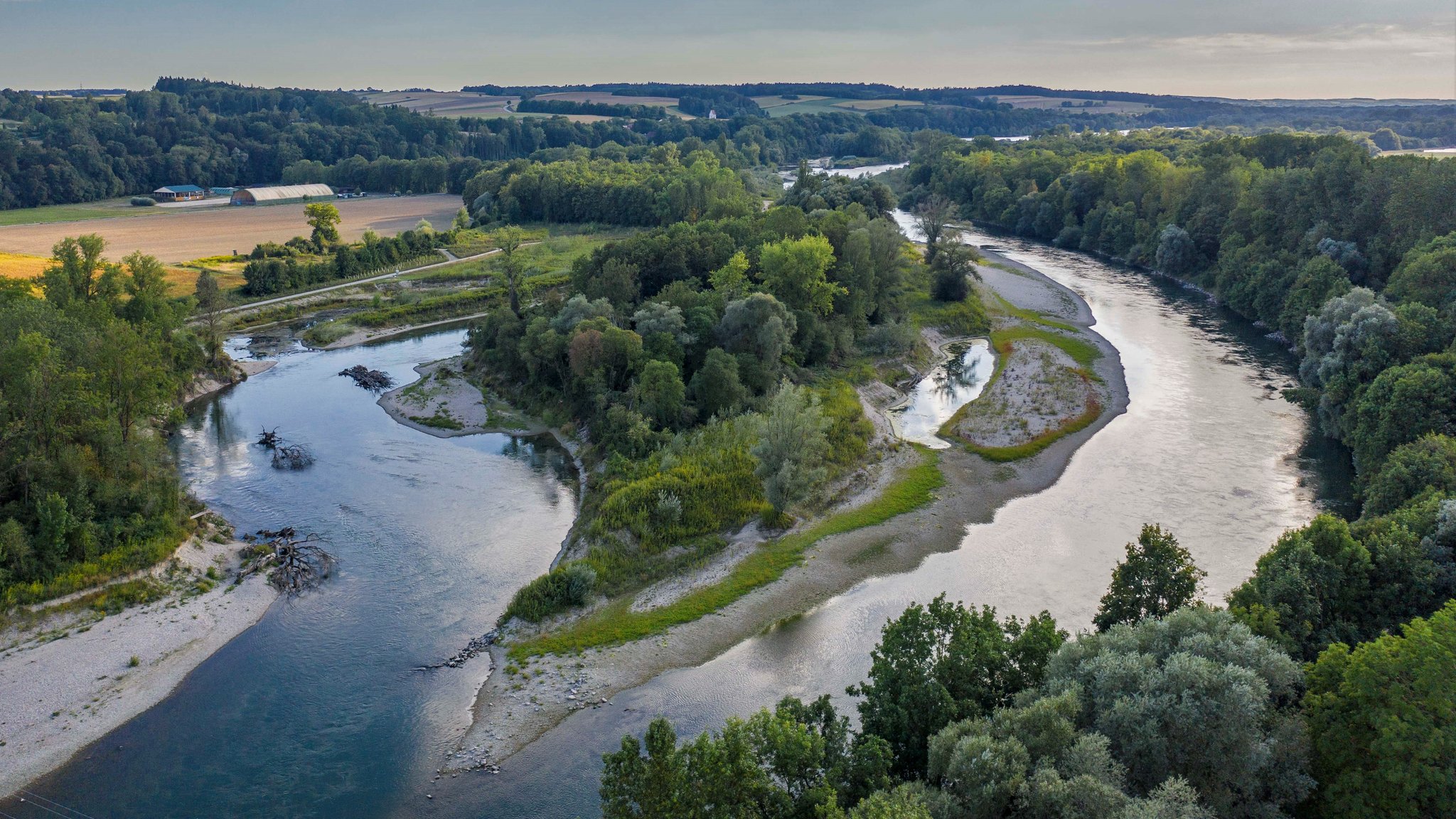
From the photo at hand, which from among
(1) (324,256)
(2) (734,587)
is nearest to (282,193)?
(1) (324,256)

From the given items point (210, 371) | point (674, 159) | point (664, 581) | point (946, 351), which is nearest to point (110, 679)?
point (664, 581)

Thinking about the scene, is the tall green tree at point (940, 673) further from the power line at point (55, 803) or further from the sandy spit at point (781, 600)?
the power line at point (55, 803)

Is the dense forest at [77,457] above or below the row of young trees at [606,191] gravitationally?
below

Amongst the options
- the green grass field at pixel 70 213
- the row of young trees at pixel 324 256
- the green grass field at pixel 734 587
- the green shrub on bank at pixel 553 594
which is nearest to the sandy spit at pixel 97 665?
the green shrub on bank at pixel 553 594

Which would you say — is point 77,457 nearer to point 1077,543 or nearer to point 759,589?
point 759,589

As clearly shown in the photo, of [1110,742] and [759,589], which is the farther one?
[759,589]

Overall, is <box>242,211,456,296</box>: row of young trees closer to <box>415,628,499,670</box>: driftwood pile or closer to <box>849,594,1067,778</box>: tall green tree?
<box>415,628,499,670</box>: driftwood pile
